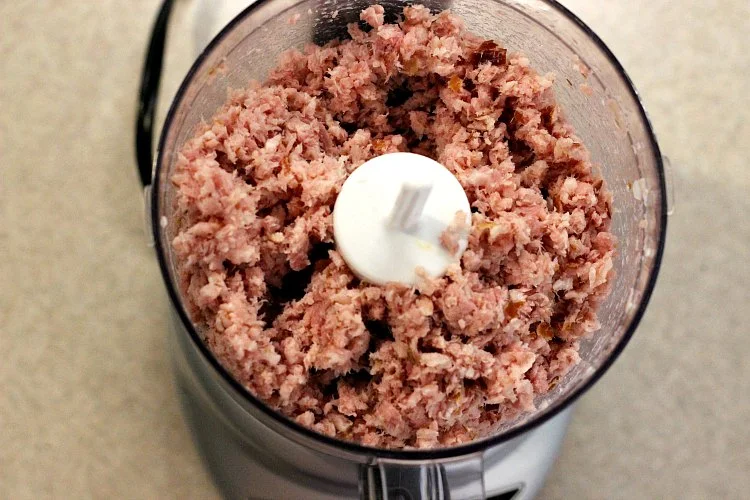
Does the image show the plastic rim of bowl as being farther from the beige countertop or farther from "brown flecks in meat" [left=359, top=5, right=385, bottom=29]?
the beige countertop

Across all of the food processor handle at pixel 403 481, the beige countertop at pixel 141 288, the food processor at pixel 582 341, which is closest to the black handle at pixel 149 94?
the beige countertop at pixel 141 288

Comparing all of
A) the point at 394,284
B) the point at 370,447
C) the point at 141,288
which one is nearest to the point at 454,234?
the point at 394,284

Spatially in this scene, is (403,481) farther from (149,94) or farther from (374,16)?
(149,94)

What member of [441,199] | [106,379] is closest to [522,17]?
[441,199]

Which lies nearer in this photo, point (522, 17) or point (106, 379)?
point (522, 17)

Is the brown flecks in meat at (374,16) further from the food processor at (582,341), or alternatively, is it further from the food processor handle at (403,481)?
the food processor handle at (403,481)

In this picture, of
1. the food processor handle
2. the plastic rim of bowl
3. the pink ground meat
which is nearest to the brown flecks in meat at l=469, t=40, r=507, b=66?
the pink ground meat

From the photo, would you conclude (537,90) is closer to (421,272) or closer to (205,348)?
(421,272)
